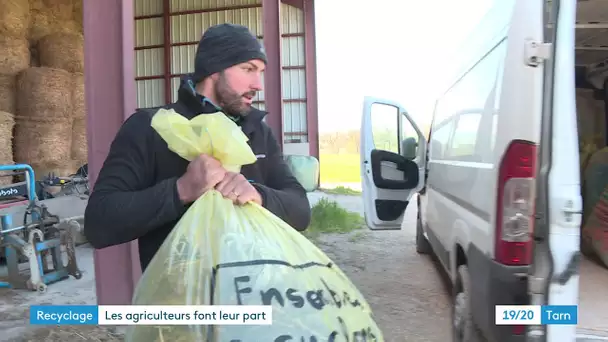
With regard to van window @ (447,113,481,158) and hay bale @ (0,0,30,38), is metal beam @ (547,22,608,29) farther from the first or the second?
hay bale @ (0,0,30,38)

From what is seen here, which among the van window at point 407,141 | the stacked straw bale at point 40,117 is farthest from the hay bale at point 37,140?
the van window at point 407,141

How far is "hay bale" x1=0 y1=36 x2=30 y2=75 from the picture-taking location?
8.96 metres

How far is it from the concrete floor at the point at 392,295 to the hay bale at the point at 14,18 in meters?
4.57

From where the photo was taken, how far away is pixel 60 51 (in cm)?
991

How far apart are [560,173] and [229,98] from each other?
1300 millimetres

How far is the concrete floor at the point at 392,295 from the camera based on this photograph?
2980mm

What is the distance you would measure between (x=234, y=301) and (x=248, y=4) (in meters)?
14.3

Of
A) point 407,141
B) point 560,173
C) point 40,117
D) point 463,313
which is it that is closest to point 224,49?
point 560,173

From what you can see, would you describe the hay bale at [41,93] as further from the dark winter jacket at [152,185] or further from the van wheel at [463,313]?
the dark winter jacket at [152,185]

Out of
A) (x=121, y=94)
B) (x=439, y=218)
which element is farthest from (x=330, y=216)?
(x=121, y=94)

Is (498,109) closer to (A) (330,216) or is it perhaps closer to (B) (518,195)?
(B) (518,195)

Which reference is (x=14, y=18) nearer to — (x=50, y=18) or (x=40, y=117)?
(x=50, y=18)
